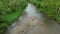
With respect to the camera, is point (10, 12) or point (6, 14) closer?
point (6, 14)

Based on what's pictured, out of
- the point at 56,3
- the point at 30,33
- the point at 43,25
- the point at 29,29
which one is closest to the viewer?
the point at 30,33

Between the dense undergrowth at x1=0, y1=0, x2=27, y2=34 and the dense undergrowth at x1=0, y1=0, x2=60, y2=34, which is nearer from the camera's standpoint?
the dense undergrowth at x1=0, y1=0, x2=27, y2=34

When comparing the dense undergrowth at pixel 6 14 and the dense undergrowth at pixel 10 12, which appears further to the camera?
the dense undergrowth at pixel 10 12

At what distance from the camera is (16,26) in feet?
43.8

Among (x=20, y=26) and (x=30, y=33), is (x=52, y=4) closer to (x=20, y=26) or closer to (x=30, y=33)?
(x=20, y=26)

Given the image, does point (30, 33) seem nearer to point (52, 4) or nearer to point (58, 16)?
point (58, 16)

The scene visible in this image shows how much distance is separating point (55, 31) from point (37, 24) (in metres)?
2.47

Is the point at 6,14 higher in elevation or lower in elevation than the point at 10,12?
higher

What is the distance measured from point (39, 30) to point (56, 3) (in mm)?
5188

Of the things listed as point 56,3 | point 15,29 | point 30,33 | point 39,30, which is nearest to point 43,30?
point 39,30

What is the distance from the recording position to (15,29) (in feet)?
41.2

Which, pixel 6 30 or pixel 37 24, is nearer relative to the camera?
pixel 6 30

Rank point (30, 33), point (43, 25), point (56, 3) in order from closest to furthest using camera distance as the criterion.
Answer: point (30, 33) → point (43, 25) → point (56, 3)

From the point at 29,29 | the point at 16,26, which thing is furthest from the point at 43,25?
the point at 16,26
